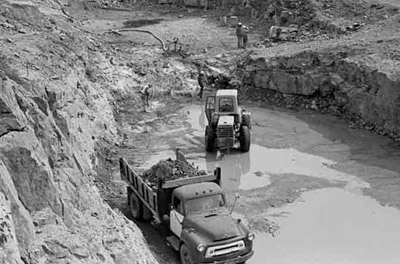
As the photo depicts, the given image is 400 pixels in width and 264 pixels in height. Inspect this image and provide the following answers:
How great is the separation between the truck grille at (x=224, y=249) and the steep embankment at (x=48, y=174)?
134 centimetres

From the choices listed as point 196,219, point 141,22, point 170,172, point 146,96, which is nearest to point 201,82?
point 146,96

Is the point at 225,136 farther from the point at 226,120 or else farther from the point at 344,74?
the point at 344,74

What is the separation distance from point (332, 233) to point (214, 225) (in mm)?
4198

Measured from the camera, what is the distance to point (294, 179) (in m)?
19.8

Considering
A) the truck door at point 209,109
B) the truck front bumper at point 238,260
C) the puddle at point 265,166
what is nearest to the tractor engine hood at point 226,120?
the truck door at point 209,109

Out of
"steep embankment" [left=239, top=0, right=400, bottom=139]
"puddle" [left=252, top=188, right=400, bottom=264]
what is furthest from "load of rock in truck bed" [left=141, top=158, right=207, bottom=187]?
"steep embankment" [left=239, top=0, right=400, bottom=139]

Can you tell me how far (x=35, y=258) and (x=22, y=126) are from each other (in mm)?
2779

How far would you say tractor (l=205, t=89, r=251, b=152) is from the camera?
69.3 ft

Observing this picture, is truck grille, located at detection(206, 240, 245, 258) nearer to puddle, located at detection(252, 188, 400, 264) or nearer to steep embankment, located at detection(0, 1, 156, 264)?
steep embankment, located at detection(0, 1, 156, 264)

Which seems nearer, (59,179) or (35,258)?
(35,258)

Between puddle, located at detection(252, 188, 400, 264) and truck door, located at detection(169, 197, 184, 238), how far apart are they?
2.04 meters

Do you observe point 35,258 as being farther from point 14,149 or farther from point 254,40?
point 254,40

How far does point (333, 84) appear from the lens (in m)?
26.3

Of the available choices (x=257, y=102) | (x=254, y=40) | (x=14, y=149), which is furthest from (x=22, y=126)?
(x=254, y=40)
